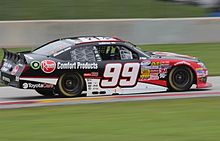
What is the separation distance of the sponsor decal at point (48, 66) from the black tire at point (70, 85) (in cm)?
31

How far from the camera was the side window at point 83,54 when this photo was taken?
43.5ft

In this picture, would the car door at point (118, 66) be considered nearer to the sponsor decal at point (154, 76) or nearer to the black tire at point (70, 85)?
the sponsor decal at point (154, 76)

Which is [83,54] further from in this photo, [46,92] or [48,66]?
[46,92]

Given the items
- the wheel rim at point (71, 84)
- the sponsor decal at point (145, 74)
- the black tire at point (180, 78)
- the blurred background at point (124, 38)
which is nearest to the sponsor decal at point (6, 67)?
the wheel rim at point (71, 84)

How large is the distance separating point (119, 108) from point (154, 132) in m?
2.65

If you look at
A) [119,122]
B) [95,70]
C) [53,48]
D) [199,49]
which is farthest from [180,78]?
[199,49]

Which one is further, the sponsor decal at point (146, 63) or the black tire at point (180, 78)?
the black tire at point (180, 78)

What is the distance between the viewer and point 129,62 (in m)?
13.5

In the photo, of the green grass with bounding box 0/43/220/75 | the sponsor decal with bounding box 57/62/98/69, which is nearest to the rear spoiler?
the sponsor decal with bounding box 57/62/98/69

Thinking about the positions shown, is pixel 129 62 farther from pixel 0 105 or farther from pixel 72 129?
pixel 72 129

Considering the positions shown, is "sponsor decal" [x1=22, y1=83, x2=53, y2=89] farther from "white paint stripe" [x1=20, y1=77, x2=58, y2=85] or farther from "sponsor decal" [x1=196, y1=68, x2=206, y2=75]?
"sponsor decal" [x1=196, y1=68, x2=206, y2=75]
